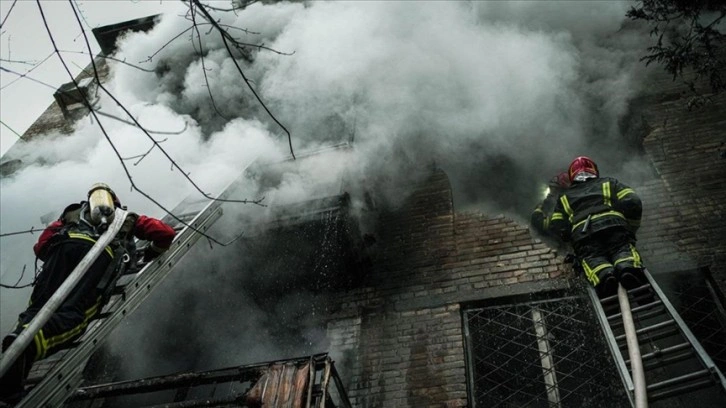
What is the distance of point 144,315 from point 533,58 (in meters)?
6.70

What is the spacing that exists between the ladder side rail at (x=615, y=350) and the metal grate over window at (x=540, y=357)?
603 millimetres

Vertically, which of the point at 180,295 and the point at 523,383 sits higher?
the point at 180,295

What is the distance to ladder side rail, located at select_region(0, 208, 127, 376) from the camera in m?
2.50

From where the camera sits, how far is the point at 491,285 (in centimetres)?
506

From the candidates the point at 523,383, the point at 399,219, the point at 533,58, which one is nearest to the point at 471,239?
the point at 399,219

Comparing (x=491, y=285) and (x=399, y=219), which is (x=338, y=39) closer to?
(x=399, y=219)

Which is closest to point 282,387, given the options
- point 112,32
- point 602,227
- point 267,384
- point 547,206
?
point 267,384

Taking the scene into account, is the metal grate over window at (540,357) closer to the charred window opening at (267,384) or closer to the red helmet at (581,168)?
the red helmet at (581,168)

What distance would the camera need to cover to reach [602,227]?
4066 mm

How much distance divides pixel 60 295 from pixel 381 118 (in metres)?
5.09

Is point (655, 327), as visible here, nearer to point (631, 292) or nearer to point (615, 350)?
point (615, 350)

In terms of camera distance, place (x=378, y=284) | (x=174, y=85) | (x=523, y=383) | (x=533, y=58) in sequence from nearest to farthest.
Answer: (x=523, y=383), (x=378, y=284), (x=533, y=58), (x=174, y=85)

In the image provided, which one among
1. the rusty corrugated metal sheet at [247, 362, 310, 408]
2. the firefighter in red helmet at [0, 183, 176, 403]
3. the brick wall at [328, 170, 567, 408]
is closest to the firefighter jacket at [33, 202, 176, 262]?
the firefighter in red helmet at [0, 183, 176, 403]

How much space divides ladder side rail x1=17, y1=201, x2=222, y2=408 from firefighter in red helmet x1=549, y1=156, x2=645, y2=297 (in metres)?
3.50
